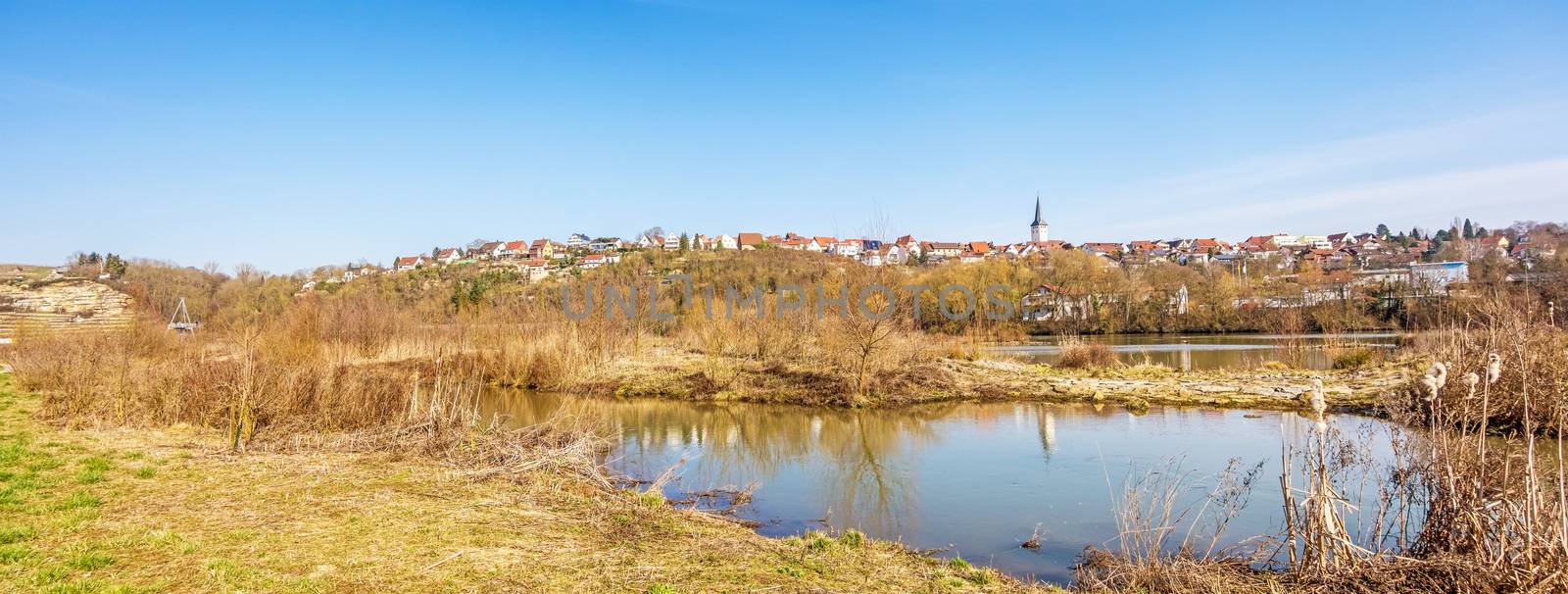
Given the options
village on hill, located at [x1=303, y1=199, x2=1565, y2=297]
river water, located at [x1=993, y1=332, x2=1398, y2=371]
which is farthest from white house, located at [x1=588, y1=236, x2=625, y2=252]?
river water, located at [x1=993, y1=332, x2=1398, y2=371]

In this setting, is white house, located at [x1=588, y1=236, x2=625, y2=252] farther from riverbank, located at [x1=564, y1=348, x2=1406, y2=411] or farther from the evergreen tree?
riverbank, located at [x1=564, y1=348, x2=1406, y2=411]

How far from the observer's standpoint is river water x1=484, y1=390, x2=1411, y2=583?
848 centimetres

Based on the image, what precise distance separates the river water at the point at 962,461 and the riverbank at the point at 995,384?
82cm

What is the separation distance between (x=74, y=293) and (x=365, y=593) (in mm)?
42297

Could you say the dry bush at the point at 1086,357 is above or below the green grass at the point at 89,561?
below

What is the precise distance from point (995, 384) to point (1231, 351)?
1743cm

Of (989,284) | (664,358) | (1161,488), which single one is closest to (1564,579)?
(1161,488)

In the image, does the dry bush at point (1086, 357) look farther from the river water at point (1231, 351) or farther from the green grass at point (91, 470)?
the green grass at point (91, 470)

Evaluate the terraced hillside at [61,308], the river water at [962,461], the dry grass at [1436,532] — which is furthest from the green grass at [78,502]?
the terraced hillside at [61,308]

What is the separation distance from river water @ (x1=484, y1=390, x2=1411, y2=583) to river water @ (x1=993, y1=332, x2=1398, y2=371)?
9989 millimetres

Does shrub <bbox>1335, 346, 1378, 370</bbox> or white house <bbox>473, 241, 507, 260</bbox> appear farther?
white house <bbox>473, 241, 507, 260</bbox>

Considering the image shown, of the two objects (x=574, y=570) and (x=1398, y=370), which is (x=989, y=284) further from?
(x=574, y=570)

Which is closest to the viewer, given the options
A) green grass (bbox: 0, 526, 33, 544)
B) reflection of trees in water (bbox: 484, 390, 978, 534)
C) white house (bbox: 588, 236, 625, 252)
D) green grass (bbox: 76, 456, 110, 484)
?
green grass (bbox: 0, 526, 33, 544)

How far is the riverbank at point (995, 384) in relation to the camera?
57.6 feet
